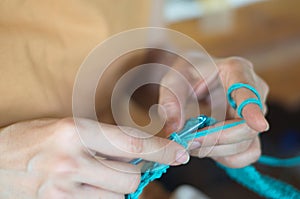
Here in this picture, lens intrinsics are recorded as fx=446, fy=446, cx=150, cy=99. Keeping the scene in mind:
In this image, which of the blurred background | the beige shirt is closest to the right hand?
the beige shirt

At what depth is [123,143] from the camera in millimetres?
506

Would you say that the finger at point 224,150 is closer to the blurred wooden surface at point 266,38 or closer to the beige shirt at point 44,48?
the beige shirt at point 44,48

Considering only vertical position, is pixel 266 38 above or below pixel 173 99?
below

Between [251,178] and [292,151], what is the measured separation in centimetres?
60

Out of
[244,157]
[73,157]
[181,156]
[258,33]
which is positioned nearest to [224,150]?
[244,157]

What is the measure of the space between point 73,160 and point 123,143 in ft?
0.19

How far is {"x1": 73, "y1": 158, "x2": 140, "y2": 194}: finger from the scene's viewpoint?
1.65ft

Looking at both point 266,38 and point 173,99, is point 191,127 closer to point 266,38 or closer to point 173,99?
point 173,99

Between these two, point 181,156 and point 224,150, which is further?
point 224,150

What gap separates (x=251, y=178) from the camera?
28.0 inches

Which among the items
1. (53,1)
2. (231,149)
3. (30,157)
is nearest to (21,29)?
(53,1)

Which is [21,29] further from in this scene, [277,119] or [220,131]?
[277,119]

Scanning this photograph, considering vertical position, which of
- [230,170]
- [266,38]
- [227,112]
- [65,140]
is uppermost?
[65,140]

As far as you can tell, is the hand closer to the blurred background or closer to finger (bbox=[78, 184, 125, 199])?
finger (bbox=[78, 184, 125, 199])
